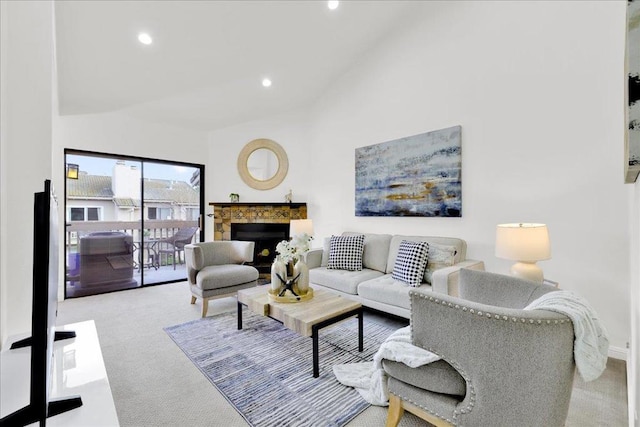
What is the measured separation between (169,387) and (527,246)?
2.80 meters

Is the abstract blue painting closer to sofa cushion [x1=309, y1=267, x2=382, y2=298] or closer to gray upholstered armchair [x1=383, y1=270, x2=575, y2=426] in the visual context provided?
sofa cushion [x1=309, y1=267, x2=382, y2=298]

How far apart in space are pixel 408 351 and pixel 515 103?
269 cm

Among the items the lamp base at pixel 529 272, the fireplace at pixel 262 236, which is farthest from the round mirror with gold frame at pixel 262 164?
the lamp base at pixel 529 272

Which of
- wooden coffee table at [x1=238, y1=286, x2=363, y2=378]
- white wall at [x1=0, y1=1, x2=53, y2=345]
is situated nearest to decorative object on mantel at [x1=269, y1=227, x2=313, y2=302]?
wooden coffee table at [x1=238, y1=286, x2=363, y2=378]

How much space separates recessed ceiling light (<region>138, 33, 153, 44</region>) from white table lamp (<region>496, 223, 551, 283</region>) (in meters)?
3.86

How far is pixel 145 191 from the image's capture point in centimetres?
454

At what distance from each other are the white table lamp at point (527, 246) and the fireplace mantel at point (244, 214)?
3264 millimetres

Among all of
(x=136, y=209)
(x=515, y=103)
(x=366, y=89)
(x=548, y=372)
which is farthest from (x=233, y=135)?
(x=548, y=372)

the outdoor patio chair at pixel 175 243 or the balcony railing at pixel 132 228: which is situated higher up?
the balcony railing at pixel 132 228

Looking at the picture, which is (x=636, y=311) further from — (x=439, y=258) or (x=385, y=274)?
(x=385, y=274)

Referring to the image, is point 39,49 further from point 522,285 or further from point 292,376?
point 522,285

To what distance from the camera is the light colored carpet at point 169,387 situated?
1.64 m

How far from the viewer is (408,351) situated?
1426mm

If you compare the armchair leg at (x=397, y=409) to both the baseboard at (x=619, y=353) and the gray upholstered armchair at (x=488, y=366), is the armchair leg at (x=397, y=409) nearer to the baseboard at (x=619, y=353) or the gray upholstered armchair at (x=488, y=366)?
the gray upholstered armchair at (x=488, y=366)
